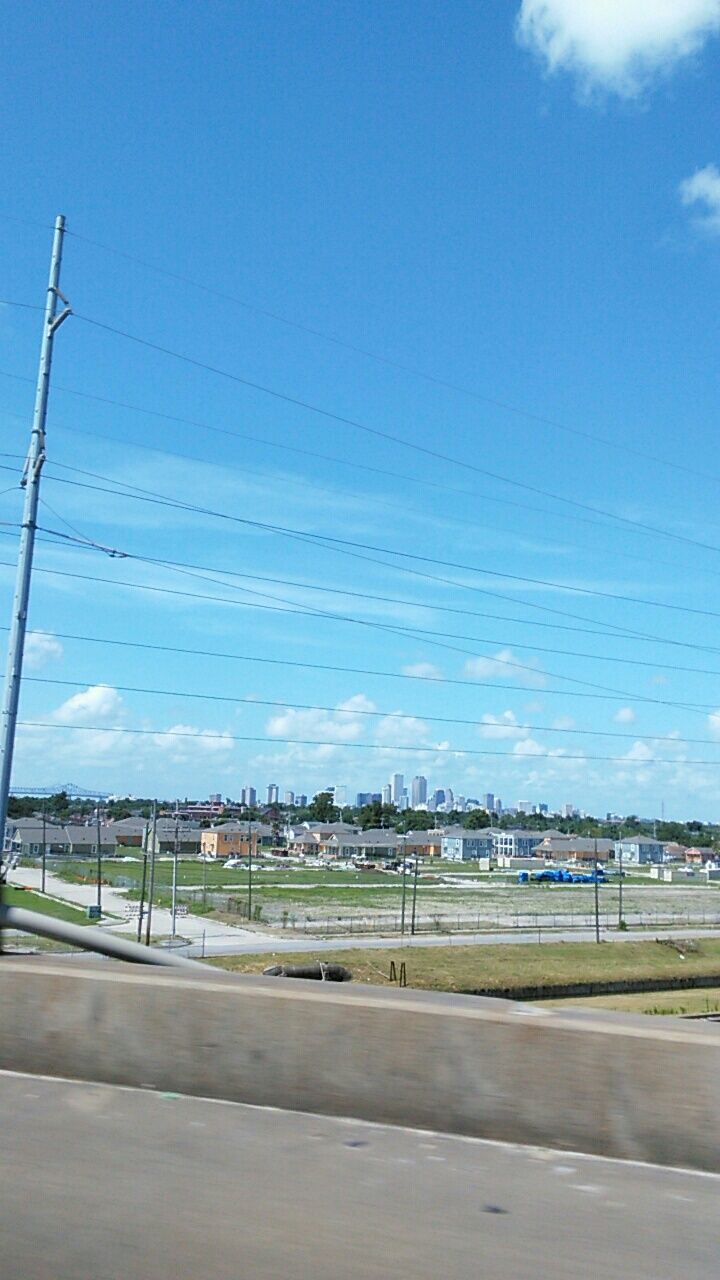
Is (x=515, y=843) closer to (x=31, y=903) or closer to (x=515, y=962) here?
(x=515, y=962)

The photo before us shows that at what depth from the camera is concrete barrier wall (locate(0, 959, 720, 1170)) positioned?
561 cm

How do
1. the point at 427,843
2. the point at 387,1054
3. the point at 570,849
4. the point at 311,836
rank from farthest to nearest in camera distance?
the point at 311,836 → the point at 427,843 → the point at 570,849 → the point at 387,1054

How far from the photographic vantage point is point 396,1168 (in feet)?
18.1

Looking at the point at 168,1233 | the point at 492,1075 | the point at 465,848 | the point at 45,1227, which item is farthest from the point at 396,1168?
the point at 465,848

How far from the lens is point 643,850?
575 ft

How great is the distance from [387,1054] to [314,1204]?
125 centimetres

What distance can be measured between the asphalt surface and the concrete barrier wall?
131 millimetres

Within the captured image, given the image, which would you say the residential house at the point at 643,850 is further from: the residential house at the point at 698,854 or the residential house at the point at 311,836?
the residential house at the point at 311,836

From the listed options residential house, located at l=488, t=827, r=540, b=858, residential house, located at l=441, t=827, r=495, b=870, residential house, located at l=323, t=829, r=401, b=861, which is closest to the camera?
residential house, located at l=323, t=829, r=401, b=861

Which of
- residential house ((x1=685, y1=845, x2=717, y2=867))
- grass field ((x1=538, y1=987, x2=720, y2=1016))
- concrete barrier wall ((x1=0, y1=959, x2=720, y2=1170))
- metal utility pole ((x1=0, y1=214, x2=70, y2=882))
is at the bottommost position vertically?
grass field ((x1=538, y1=987, x2=720, y2=1016))

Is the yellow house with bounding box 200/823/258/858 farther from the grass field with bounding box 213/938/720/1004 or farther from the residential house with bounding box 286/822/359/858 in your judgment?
the grass field with bounding box 213/938/720/1004

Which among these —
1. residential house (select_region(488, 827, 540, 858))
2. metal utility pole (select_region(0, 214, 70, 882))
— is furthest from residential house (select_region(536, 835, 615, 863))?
metal utility pole (select_region(0, 214, 70, 882))

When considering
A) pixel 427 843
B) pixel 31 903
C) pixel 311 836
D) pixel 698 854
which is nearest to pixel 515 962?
pixel 31 903

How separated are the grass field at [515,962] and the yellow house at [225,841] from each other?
184ft
